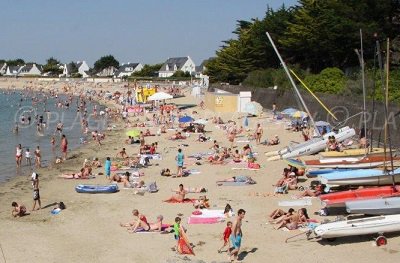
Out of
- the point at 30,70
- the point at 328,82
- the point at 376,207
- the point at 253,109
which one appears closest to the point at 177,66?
the point at 30,70

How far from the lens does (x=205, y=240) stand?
1303 centimetres

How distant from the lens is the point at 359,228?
11.9m

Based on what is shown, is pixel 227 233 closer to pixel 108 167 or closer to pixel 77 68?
pixel 108 167

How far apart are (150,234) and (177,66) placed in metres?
114

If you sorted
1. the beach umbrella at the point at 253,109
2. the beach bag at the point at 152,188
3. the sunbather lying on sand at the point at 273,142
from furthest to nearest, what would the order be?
the beach umbrella at the point at 253,109
the sunbather lying on sand at the point at 273,142
the beach bag at the point at 152,188

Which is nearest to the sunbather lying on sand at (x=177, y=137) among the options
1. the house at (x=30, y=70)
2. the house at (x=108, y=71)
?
the house at (x=108, y=71)

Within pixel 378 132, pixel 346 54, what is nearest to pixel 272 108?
pixel 346 54

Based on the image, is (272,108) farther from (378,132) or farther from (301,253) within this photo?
(301,253)

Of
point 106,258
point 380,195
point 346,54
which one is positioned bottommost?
point 106,258

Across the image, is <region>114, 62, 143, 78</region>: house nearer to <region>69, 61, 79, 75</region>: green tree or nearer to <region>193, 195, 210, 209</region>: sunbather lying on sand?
<region>69, 61, 79, 75</region>: green tree

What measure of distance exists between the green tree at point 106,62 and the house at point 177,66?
29956mm

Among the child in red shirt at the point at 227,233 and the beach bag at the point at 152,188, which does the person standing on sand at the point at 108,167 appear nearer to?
the beach bag at the point at 152,188

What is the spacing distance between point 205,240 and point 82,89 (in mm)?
97560

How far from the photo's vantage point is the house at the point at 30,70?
534ft
